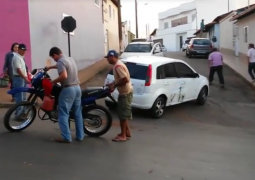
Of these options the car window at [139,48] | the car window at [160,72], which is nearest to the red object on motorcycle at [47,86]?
the car window at [160,72]

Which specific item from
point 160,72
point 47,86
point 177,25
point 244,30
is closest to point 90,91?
point 47,86

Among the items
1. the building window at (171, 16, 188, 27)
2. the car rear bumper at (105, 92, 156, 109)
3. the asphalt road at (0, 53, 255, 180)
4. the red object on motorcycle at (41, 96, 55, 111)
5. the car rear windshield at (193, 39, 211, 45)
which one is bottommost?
the asphalt road at (0, 53, 255, 180)

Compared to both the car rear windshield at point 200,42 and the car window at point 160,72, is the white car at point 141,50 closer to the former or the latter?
the car rear windshield at point 200,42

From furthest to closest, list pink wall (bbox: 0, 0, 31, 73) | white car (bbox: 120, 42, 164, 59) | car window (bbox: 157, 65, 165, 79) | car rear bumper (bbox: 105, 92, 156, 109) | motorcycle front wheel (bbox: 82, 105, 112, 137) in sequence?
white car (bbox: 120, 42, 164, 59)
pink wall (bbox: 0, 0, 31, 73)
car window (bbox: 157, 65, 165, 79)
car rear bumper (bbox: 105, 92, 156, 109)
motorcycle front wheel (bbox: 82, 105, 112, 137)

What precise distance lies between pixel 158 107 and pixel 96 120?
2671mm

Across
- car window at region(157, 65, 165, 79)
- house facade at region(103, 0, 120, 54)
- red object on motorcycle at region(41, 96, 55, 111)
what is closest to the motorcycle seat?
red object on motorcycle at region(41, 96, 55, 111)

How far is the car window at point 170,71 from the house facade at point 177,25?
5021 cm

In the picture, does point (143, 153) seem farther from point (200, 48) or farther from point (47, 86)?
point (200, 48)

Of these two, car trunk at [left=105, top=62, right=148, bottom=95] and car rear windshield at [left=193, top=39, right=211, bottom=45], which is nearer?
car trunk at [left=105, top=62, right=148, bottom=95]

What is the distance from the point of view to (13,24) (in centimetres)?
1305

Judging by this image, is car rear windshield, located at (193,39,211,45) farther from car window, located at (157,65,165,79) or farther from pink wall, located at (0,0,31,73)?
car window, located at (157,65,165,79)

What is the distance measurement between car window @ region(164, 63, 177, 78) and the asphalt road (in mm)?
1184

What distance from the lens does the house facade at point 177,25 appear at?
196 ft

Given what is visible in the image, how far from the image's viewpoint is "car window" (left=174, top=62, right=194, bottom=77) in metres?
9.72
